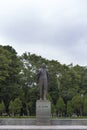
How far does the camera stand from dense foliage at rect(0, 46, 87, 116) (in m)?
47.6

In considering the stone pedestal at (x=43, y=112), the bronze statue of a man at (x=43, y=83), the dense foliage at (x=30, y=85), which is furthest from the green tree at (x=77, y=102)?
the stone pedestal at (x=43, y=112)

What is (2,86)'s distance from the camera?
4769cm

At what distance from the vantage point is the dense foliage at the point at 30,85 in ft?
156

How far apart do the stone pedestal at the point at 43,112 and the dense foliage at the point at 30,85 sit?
74.9 ft

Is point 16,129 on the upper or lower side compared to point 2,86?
lower

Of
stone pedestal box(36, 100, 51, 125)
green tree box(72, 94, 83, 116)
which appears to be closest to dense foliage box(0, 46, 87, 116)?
green tree box(72, 94, 83, 116)

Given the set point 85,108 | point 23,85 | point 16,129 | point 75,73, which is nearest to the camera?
point 16,129

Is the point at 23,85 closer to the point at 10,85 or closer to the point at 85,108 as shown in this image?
the point at 10,85

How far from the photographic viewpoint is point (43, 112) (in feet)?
72.3

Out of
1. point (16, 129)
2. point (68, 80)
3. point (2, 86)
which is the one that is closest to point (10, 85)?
point (2, 86)

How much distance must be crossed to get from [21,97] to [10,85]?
2833 mm

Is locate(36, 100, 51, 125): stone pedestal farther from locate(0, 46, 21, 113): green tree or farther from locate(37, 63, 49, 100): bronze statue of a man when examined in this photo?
locate(0, 46, 21, 113): green tree

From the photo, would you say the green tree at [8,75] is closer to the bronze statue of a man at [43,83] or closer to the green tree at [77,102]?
the green tree at [77,102]

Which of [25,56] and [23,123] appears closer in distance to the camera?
[23,123]
